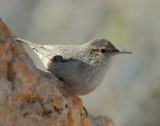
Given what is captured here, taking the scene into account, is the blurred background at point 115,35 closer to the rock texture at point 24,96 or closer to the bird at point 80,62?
the bird at point 80,62

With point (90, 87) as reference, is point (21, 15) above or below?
above

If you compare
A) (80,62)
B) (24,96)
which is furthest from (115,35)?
(24,96)

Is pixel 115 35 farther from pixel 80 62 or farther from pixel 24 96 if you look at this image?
pixel 24 96

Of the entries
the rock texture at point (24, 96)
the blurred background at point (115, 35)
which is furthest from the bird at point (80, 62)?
the blurred background at point (115, 35)

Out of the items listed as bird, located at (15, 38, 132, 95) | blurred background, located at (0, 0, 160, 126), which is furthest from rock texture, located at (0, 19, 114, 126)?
blurred background, located at (0, 0, 160, 126)

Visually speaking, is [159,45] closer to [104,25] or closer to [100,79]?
[104,25]

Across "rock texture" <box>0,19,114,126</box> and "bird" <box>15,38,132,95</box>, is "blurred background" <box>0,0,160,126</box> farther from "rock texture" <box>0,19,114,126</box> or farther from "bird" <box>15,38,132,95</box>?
"rock texture" <box>0,19,114,126</box>

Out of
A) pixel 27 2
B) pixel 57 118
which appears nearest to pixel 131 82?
pixel 27 2
